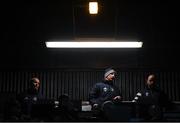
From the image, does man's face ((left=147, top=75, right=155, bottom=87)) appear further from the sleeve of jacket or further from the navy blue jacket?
the sleeve of jacket

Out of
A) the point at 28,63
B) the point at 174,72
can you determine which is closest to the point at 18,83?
the point at 28,63

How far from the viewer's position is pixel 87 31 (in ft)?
25.9

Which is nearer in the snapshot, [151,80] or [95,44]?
[151,80]

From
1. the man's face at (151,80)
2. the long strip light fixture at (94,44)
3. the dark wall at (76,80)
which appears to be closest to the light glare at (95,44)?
the long strip light fixture at (94,44)

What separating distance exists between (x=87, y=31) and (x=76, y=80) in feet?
7.50

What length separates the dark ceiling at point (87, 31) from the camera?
26.1 feet

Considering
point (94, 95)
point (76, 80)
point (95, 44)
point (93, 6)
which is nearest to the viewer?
point (93, 6)

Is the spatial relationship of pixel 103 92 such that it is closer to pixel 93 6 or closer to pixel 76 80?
pixel 93 6

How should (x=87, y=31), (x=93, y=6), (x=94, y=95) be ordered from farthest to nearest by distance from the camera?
(x=94, y=95) < (x=87, y=31) < (x=93, y=6)

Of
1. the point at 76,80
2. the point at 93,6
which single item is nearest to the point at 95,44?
the point at 93,6

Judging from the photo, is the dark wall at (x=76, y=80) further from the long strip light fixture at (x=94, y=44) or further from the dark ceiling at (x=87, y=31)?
the long strip light fixture at (x=94, y=44)

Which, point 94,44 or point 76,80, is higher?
point 94,44

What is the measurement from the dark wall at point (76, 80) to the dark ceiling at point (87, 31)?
179mm

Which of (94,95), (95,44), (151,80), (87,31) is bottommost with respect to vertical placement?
(94,95)
